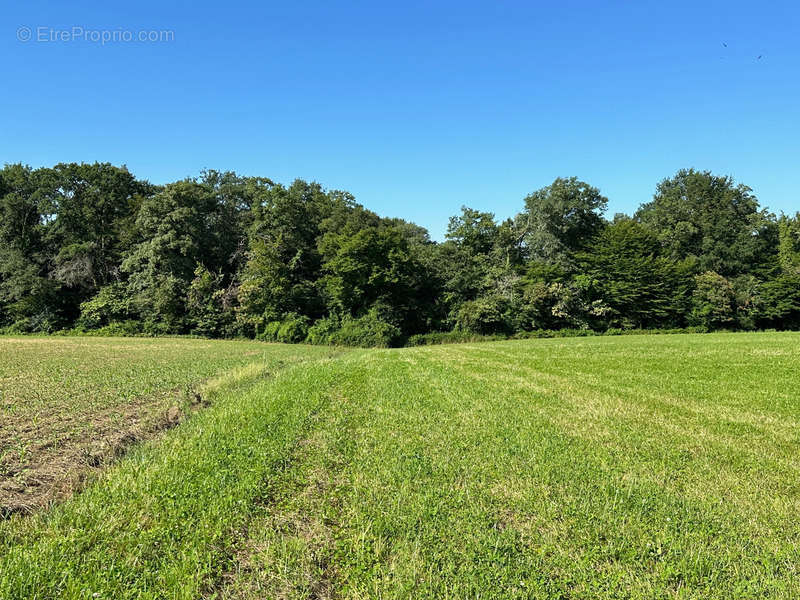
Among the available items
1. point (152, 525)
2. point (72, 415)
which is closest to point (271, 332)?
point (72, 415)

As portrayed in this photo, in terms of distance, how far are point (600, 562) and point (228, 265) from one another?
163ft

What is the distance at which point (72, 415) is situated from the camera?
9016 millimetres

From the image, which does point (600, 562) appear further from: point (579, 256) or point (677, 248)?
point (677, 248)

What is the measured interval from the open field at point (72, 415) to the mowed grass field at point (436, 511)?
61cm

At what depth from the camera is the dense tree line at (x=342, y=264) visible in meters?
41.9

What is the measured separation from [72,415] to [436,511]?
29.6 feet

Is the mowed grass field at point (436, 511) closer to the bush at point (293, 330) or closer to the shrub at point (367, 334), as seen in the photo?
the shrub at point (367, 334)

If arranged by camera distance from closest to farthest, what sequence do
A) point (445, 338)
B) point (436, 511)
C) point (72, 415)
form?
1. point (436, 511)
2. point (72, 415)
3. point (445, 338)

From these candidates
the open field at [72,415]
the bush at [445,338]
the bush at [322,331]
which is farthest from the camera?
the bush at [445,338]

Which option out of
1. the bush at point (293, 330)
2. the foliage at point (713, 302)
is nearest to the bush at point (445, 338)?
the bush at point (293, 330)

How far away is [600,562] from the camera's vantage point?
11.6 ft

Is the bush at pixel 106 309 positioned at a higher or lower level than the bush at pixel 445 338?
higher

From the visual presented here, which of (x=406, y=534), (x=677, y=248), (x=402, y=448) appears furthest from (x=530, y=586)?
(x=677, y=248)

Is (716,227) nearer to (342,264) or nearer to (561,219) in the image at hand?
(561,219)
